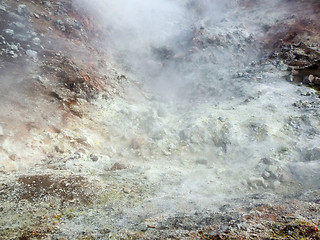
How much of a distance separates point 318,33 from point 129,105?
10.9 m

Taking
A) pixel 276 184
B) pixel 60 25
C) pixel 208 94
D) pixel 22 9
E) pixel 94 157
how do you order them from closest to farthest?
pixel 276 184 → pixel 94 157 → pixel 22 9 → pixel 208 94 → pixel 60 25

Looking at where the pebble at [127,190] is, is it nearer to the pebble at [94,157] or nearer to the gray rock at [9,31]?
the pebble at [94,157]

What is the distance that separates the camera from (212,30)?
14164 mm

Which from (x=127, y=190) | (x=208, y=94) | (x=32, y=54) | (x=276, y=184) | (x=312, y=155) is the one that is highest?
(x=208, y=94)

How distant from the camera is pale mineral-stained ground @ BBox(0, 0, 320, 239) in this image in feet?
14.4

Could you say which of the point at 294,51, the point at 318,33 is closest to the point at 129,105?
the point at 294,51

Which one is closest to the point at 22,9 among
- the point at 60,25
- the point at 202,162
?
the point at 60,25

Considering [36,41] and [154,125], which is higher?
[36,41]

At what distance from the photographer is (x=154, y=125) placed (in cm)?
839

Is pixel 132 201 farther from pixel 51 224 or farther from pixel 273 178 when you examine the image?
pixel 273 178

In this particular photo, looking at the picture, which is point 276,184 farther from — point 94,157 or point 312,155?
point 94,157

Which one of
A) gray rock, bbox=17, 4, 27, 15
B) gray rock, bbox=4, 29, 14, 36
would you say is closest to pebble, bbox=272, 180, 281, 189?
gray rock, bbox=4, 29, 14, 36

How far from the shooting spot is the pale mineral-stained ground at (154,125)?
14.4 feet

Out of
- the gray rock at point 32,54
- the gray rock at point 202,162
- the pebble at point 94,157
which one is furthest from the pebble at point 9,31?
the gray rock at point 202,162
